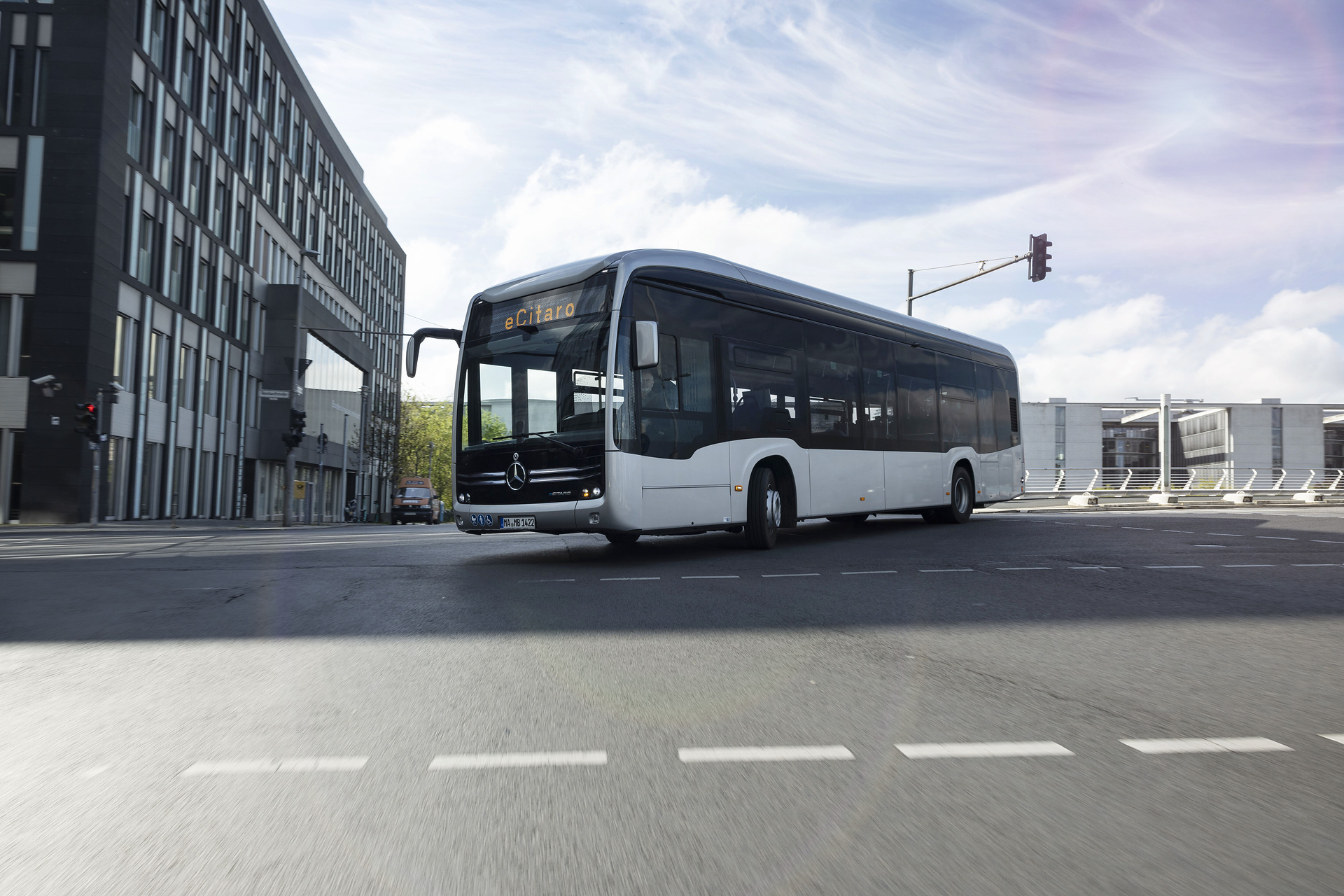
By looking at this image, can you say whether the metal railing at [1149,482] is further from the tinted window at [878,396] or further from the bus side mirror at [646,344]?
the bus side mirror at [646,344]

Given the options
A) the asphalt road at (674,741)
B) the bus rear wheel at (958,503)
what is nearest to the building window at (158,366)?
the bus rear wheel at (958,503)

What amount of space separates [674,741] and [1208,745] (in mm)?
2128

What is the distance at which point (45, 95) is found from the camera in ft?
93.8

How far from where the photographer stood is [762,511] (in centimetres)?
1263

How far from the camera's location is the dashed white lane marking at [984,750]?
385cm

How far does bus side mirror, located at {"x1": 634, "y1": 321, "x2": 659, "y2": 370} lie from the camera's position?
34.3 ft

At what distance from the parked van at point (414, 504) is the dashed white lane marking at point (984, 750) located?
46.9m

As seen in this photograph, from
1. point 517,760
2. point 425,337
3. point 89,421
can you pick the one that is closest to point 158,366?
point 89,421

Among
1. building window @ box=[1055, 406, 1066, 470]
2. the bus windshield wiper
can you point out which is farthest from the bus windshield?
building window @ box=[1055, 406, 1066, 470]

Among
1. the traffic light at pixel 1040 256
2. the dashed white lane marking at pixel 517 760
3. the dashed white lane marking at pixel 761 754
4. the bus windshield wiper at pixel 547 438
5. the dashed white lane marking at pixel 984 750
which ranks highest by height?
the traffic light at pixel 1040 256

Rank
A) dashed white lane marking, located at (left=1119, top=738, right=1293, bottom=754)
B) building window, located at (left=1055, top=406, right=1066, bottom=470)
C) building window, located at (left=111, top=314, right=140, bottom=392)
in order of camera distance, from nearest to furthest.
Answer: dashed white lane marking, located at (left=1119, top=738, right=1293, bottom=754)
building window, located at (left=111, top=314, right=140, bottom=392)
building window, located at (left=1055, top=406, right=1066, bottom=470)

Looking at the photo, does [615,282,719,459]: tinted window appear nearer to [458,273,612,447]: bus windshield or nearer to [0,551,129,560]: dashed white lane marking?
[458,273,612,447]: bus windshield

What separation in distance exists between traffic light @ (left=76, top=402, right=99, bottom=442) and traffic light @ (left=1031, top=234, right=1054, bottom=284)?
906 inches

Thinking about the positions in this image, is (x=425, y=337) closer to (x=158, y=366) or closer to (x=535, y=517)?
(x=535, y=517)
